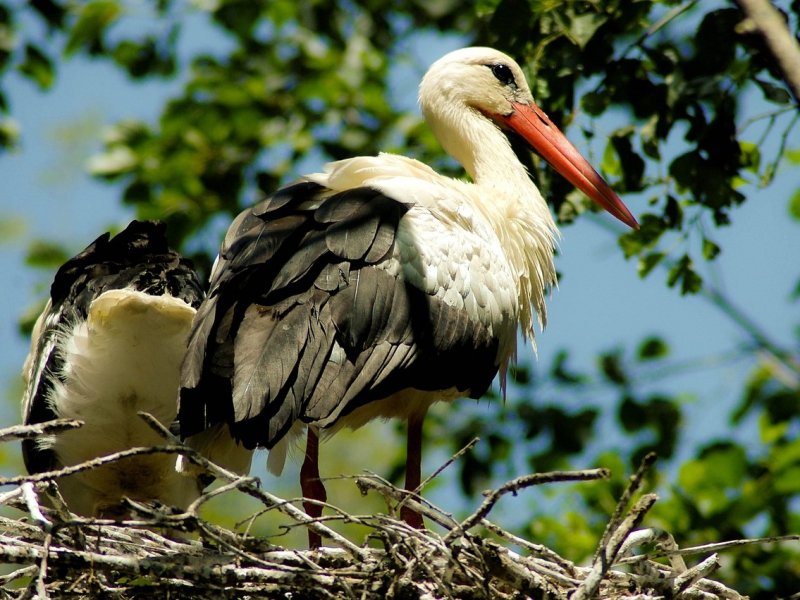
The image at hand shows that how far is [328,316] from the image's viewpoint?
168 inches

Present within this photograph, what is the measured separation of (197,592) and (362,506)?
1075cm

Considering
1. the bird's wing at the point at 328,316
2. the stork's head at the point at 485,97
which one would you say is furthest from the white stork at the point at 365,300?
the stork's head at the point at 485,97

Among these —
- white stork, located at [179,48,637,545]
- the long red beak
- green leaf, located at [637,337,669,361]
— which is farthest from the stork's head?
green leaf, located at [637,337,669,361]

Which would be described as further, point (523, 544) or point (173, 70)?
point (173, 70)

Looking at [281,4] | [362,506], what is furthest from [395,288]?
[362,506]

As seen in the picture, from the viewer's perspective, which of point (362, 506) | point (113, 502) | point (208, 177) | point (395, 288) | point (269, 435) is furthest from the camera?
point (362, 506)

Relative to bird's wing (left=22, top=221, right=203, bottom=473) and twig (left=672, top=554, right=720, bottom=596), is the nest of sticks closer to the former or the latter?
twig (left=672, top=554, right=720, bottom=596)

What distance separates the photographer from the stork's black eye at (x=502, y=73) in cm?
587

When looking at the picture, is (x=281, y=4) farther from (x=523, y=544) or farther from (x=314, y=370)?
(x=523, y=544)

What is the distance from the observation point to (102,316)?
4.55 meters

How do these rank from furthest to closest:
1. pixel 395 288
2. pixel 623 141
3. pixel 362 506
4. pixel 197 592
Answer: pixel 362 506, pixel 623 141, pixel 395 288, pixel 197 592

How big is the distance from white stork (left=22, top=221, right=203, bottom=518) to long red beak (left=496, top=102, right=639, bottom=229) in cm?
182

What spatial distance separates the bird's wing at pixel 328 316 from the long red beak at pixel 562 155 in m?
0.80

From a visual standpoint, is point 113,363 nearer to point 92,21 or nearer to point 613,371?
point 613,371
